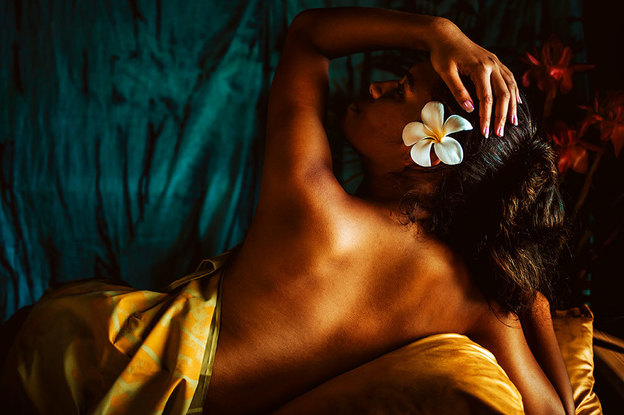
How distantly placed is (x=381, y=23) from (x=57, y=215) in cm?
103

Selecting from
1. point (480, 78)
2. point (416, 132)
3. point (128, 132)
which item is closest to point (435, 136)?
point (416, 132)

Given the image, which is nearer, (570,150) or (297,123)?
(297,123)

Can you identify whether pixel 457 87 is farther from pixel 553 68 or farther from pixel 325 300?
pixel 553 68

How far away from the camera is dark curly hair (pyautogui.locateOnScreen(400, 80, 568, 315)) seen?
34.5 inches

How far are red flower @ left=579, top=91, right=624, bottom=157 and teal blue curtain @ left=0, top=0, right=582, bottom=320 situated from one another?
26.0 inches

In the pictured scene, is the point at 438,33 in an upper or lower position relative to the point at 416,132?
upper

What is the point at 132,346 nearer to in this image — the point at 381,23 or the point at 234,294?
the point at 234,294

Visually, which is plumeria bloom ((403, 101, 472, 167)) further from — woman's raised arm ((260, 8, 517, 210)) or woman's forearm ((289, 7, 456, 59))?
woman's forearm ((289, 7, 456, 59))

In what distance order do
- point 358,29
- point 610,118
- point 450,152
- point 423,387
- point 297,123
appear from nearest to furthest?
point 423,387, point 450,152, point 297,123, point 358,29, point 610,118

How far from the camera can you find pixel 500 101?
82 centimetres

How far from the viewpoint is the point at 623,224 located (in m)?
1.29

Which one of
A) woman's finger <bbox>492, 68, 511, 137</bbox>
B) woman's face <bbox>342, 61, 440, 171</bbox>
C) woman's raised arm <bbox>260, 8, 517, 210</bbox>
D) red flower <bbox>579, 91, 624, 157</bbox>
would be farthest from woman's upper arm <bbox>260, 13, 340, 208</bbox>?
red flower <bbox>579, 91, 624, 157</bbox>

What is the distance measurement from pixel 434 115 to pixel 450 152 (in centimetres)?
8

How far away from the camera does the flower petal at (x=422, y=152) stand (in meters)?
0.81
